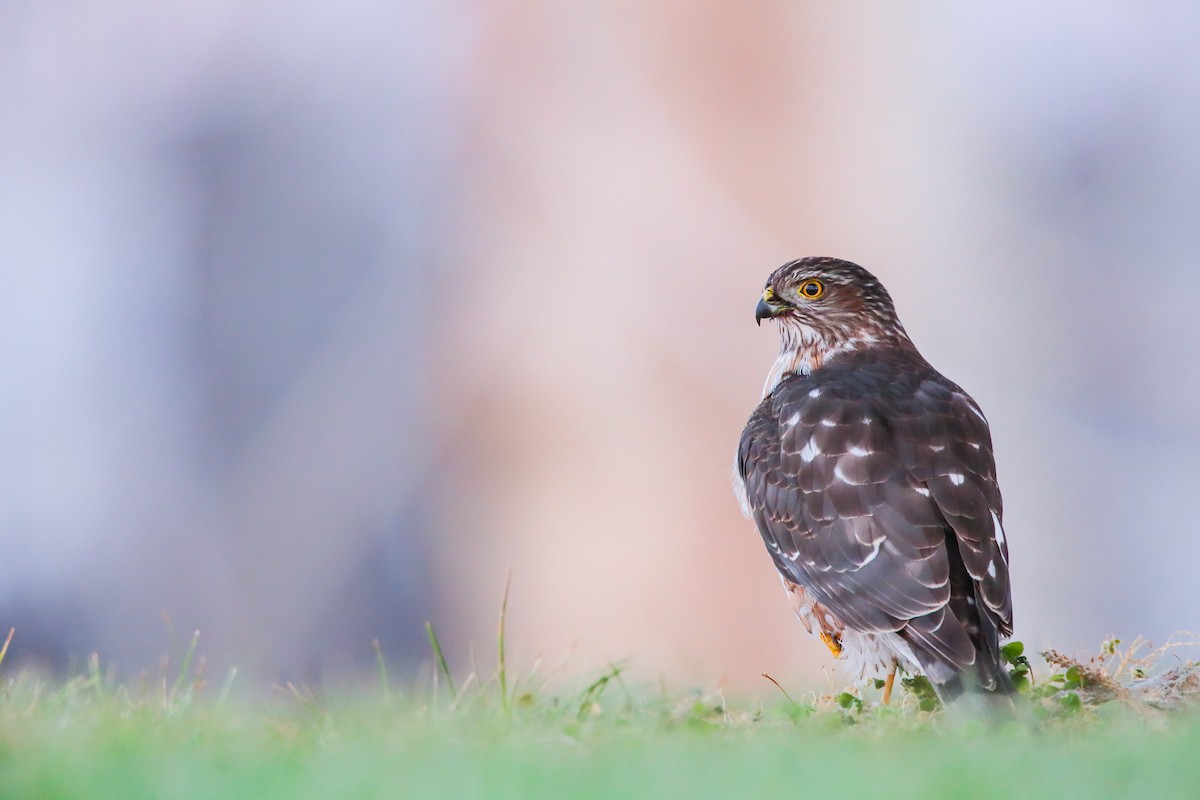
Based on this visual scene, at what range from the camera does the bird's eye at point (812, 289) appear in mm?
5641

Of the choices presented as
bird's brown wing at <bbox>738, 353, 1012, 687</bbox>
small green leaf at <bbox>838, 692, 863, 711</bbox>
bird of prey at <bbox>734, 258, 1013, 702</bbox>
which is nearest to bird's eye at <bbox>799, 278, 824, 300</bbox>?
→ bird of prey at <bbox>734, 258, 1013, 702</bbox>

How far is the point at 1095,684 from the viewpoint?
419 cm

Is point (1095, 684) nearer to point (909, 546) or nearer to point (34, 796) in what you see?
point (909, 546)

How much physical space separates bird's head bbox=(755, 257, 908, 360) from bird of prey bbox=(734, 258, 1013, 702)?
0.23m

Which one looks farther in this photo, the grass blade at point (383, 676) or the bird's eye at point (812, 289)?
the bird's eye at point (812, 289)

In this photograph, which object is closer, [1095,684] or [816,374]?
[1095,684]

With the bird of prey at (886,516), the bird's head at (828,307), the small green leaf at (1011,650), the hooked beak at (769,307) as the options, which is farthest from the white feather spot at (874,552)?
the hooked beak at (769,307)

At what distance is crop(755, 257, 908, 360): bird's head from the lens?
5609 mm

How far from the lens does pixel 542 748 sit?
3.08 m

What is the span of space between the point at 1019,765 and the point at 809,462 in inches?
81.9

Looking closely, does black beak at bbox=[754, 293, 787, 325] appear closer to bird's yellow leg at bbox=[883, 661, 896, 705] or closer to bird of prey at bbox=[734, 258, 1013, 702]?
bird of prey at bbox=[734, 258, 1013, 702]

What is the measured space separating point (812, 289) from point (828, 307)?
11 centimetres

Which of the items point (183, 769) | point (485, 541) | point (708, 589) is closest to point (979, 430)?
point (183, 769)

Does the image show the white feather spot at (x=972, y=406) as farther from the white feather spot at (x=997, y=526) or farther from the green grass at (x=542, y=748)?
the green grass at (x=542, y=748)
